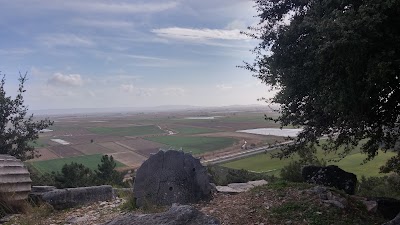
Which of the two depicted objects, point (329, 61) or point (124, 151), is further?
point (124, 151)

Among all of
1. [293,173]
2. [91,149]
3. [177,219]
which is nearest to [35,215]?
[177,219]

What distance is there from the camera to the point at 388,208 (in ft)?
33.9

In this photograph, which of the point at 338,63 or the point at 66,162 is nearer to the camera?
the point at 338,63

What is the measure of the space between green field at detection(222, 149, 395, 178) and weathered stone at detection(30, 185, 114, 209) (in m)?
15.7

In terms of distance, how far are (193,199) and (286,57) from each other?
15.8ft

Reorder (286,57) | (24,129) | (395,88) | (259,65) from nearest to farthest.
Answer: (395,88) → (286,57) → (259,65) → (24,129)

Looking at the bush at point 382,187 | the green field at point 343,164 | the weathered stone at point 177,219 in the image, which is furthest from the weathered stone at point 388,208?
the green field at point 343,164

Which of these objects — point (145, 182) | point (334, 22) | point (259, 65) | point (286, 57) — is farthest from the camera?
point (259, 65)

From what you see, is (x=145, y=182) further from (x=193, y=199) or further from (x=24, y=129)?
(x=24, y=129)

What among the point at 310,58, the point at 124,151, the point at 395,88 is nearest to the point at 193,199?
the point at 310,58

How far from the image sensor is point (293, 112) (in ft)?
40.6

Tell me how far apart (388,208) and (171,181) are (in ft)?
19.8

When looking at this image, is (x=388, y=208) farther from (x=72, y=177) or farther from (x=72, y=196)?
(x=72, y=177)

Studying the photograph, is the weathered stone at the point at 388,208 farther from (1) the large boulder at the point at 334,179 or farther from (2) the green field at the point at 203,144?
(2) the green field at the point at 203,144
